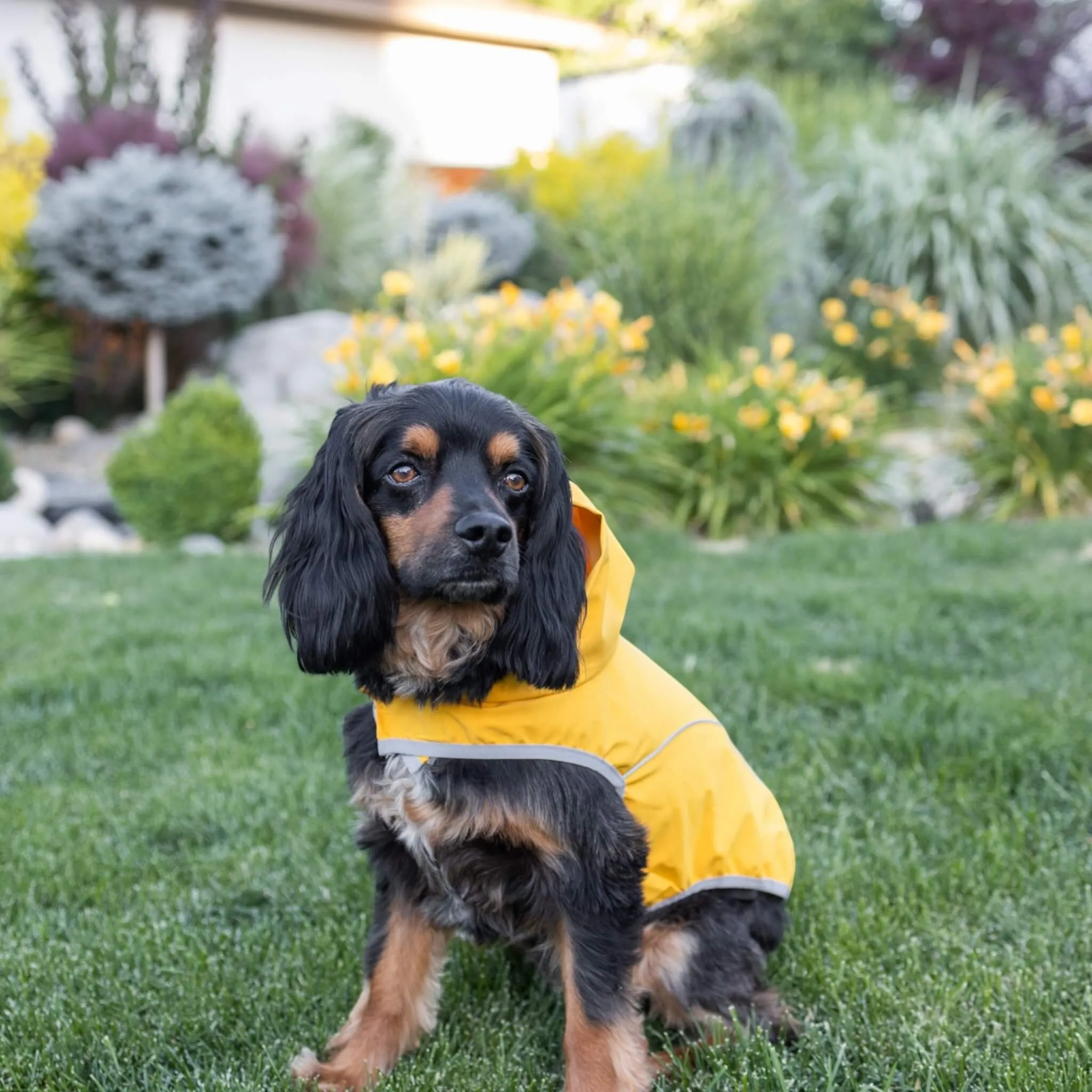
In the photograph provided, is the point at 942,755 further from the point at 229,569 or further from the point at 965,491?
the point at 965,491

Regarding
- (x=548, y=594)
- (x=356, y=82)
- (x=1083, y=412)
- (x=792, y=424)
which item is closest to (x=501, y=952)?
(x=548, y=594)

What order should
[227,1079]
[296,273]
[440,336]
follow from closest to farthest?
[227,1079] → [440,336] → [296,273]

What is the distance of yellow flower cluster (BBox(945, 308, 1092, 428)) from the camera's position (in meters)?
7.42

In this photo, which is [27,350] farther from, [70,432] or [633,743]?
[633,743]

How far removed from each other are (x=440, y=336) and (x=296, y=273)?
631 cm

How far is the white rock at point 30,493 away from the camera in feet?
28.1

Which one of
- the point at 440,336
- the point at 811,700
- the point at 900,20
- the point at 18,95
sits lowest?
the point at 811,700

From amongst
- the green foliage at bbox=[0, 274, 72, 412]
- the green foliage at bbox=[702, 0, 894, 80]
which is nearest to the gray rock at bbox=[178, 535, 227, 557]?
the green foliage at bbox=[0, 274, 72, 412]

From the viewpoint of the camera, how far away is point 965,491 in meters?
7.96

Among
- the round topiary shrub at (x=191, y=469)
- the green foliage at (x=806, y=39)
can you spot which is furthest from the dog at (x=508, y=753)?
the green foliage at (x=806, y=39)

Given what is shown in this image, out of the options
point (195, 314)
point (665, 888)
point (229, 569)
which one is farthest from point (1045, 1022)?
point (195, 314)

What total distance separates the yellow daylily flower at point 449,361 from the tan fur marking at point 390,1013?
13.8 feet

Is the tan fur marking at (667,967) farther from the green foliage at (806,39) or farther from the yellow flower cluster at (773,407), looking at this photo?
the green foliage at (806,39)

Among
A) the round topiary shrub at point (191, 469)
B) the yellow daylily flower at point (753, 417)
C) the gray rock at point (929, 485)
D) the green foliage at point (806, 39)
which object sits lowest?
the round topiary shrub at point (191, 469)
